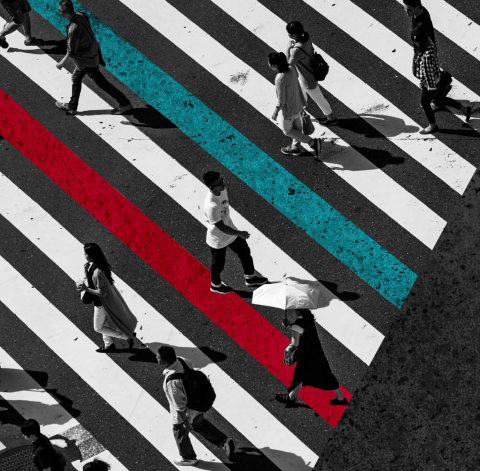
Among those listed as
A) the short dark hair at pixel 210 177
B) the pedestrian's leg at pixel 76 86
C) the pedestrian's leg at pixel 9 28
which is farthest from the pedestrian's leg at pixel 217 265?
the pedestrian's leg at pixel 9 28

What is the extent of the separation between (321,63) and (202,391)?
4618mm

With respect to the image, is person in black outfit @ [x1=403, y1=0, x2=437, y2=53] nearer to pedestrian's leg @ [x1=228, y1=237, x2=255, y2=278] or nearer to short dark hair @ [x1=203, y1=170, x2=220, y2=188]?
short dark hair @ [x1=203, y1=170, x2=220, y2=188]

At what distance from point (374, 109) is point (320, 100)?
2.87 ft

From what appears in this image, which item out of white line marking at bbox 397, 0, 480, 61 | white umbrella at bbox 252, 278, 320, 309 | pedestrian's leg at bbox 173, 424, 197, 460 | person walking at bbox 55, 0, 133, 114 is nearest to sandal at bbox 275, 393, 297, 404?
pedestrian's leg at bbox 173, 424, 197, 460

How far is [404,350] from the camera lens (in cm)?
1030

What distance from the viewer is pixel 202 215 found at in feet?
36.2

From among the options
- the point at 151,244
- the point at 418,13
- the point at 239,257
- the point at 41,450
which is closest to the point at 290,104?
the point at 418,13

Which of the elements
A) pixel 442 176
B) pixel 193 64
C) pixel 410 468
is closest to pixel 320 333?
pixel 410 468

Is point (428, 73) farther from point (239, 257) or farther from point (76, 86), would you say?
point (76, 86)

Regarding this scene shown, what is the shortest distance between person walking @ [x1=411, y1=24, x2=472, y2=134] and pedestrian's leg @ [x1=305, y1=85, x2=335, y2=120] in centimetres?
124

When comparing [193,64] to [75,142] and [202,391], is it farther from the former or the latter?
[202,391]

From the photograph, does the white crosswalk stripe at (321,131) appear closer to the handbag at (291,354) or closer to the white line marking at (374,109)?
the white line marking at (374,109)

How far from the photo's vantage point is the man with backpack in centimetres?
842

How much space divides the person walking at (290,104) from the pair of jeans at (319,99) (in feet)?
1.56
